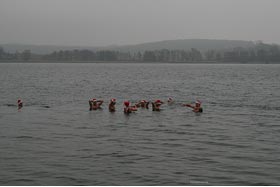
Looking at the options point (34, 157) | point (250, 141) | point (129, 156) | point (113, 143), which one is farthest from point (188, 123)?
point (34, 157)

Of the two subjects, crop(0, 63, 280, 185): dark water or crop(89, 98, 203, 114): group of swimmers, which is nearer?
crop(0, 63, 280, 185): dark water

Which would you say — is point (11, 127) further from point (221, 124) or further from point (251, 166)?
point (251, 166)

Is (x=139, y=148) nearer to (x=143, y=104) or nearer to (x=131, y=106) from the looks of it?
(x=131, y=106)

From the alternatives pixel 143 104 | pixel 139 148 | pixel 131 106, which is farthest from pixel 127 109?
pixel 139 148

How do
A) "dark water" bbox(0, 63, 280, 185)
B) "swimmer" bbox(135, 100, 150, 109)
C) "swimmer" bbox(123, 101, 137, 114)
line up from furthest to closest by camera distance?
"swimmer" bbox(135, 100, 150, 109) → "swimmer" bbox(123, 101, 137, 114) → "dark water" bbox(0, 63, 280, 185)

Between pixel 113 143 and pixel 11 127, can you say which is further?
pixel 11 127

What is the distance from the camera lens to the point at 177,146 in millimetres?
22453

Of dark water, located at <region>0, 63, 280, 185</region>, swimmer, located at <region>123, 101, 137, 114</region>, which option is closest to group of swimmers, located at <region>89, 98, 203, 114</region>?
swimmer, located at <region>123, 101, 137, 114</region>

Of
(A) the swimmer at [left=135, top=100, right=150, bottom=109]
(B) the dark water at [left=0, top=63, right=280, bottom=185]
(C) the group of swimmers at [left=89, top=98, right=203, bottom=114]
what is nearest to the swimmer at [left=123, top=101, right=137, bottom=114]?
(C) the group of swimmers at [left=89, top=98, right=203, bottom=114]

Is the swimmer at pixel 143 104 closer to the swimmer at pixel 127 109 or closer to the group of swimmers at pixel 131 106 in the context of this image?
the group of swimmers at pixel 131 106

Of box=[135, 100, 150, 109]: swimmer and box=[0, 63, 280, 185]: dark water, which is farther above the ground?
box=[135, 100, 150, 109]: swimmer

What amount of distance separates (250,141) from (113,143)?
7.95 m

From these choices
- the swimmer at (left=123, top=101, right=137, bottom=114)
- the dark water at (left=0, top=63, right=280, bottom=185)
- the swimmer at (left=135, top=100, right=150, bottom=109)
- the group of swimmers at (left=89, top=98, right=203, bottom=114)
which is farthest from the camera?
the swimmer at (left=135, top=100, right=150, bottom=109)

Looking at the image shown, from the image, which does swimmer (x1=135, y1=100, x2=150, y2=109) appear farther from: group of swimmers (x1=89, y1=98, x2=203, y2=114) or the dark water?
the dark water
